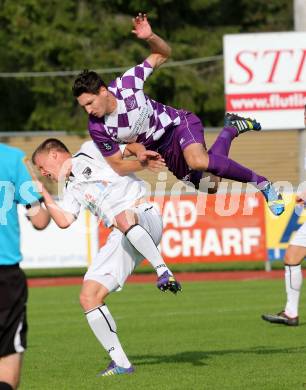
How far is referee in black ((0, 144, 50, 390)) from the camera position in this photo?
700cm

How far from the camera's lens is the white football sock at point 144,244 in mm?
10016

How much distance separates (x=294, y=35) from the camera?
80.8 feet

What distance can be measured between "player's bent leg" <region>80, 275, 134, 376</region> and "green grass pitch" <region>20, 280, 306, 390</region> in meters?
0.18

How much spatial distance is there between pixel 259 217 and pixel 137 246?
12.5 metres

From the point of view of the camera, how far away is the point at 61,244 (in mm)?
22219

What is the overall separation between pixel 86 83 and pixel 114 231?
55.8 inches

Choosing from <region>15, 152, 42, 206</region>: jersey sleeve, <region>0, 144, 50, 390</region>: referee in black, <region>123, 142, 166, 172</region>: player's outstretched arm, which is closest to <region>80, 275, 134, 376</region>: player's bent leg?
<region>123, 142, 166, 172</region>: player's outstretched arm

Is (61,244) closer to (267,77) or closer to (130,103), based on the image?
(267,77)

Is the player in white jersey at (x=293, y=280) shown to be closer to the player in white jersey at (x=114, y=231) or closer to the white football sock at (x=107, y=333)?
the player in white jersey at (x=114, y=231)

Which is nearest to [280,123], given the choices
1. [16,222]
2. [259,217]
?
[259,217]

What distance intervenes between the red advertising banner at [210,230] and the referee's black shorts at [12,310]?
15009 millimetres

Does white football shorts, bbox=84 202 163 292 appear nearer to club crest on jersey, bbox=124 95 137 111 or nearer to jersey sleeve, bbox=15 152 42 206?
club crest on jersey, bbox=124 95 137 111

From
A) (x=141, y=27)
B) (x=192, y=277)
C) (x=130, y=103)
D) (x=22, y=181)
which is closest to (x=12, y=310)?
(x=22, y=181)

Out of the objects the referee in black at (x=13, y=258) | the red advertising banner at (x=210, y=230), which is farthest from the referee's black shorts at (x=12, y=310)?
the red advertising banner at (x=210, y=230)
